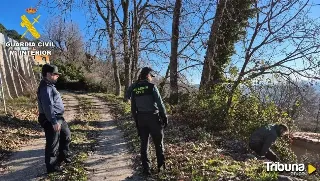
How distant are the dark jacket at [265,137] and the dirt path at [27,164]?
6.11m

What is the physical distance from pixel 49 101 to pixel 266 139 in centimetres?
639

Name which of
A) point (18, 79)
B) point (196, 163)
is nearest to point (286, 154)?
point (196, 163)

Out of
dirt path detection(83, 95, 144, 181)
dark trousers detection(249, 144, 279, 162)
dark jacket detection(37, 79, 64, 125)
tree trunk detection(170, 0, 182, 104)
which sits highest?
tree trunk detection(170, 0, 182, 104)

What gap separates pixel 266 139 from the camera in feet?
31.1

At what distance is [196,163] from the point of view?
7.02 m

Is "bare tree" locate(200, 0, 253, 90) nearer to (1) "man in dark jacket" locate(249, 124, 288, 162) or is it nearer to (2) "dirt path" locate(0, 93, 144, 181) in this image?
(1) "man in dark jacket" locate(249, 124, 288, 162)

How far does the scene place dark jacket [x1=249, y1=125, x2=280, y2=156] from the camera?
9.44 meters

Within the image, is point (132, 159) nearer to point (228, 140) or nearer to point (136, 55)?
point (228, 140)

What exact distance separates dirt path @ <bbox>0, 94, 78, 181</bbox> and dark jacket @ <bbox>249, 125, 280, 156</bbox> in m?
6.11

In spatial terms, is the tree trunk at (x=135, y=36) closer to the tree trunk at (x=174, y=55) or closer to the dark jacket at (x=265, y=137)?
the tree trunk at (x=174, y=55)

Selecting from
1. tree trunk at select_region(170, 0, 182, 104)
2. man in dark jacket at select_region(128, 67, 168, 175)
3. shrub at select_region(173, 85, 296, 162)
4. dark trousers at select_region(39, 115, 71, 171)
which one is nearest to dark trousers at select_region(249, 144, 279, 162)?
shrub at select_region(173, 85, 296, 162)

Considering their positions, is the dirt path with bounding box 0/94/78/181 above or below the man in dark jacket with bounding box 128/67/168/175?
below

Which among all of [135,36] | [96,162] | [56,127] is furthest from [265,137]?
[135,36]

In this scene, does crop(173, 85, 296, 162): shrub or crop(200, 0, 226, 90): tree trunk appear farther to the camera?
crop(200, 0, 226, 90): tree trunk
